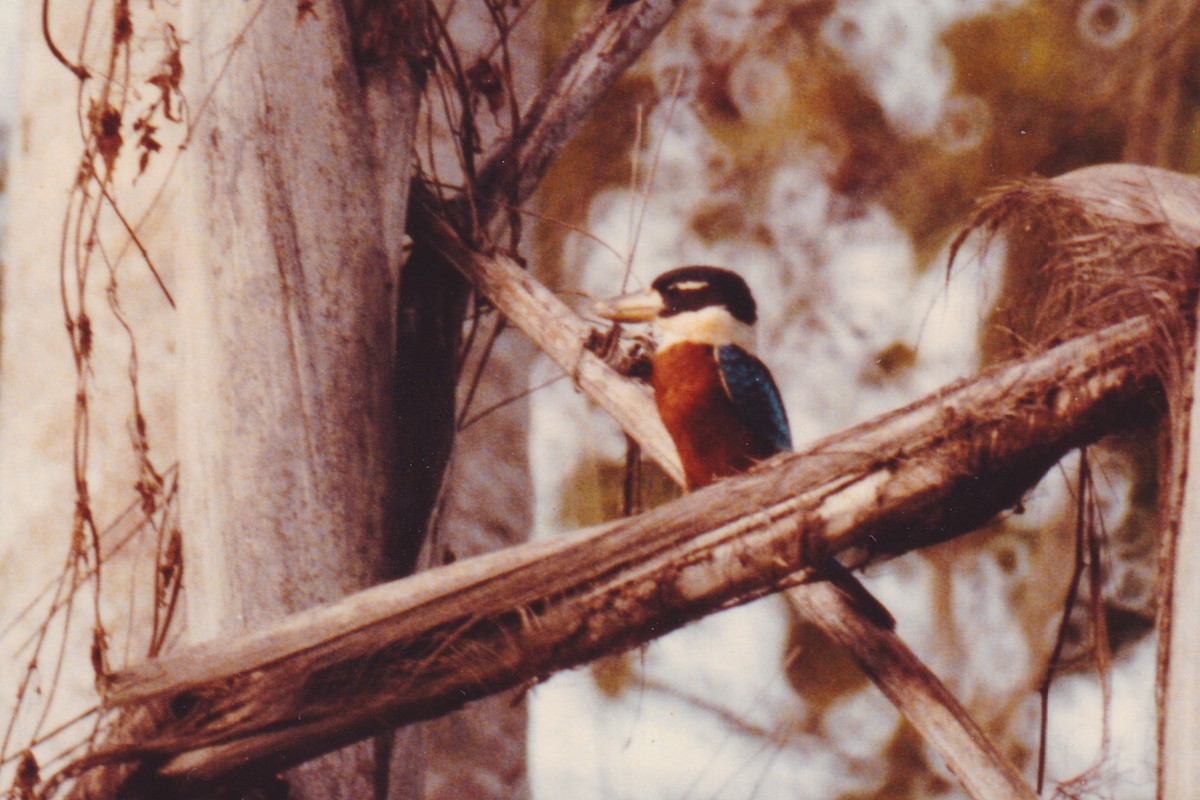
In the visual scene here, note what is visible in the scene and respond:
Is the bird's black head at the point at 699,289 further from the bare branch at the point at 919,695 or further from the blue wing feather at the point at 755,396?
the bare branch at the point at 919,695

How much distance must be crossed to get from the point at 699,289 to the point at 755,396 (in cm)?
40

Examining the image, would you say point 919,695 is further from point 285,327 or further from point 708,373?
point 708,373

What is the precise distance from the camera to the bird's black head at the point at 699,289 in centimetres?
449

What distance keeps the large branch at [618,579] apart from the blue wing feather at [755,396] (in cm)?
154

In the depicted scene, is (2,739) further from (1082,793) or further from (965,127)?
(965,127)

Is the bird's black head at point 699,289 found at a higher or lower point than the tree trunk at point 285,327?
higher

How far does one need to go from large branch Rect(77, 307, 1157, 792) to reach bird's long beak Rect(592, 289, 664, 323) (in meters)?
1.61

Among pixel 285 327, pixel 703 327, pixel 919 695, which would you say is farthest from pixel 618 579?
pixel 703 327

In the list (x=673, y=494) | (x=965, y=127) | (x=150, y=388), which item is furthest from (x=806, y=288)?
(x=150, y=388)

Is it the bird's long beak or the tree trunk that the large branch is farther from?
the bird's long beak

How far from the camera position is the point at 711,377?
13.6 ft

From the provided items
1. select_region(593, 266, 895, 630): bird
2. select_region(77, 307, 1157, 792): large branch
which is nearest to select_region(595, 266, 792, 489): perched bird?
select_region(593, 266, 895, 630): bird

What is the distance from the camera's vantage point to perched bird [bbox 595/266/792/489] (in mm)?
3974

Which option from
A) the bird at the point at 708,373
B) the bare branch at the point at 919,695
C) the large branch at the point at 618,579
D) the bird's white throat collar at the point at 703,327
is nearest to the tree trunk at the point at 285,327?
the large branch at the point at 618,579
